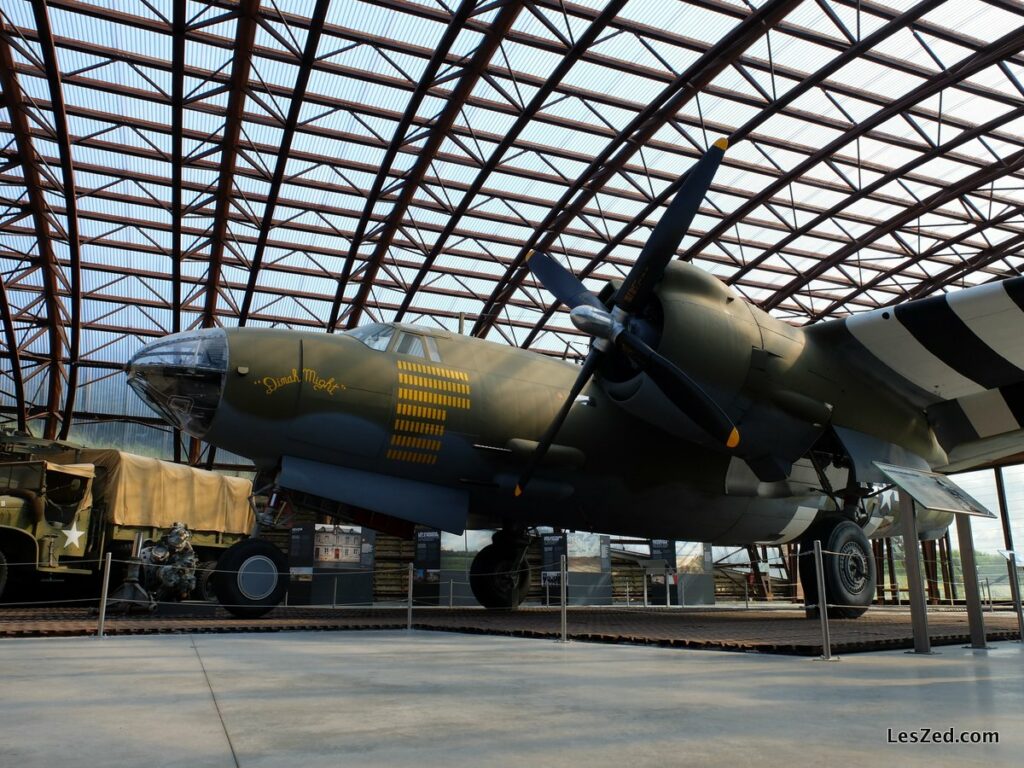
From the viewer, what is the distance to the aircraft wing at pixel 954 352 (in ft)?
33.5

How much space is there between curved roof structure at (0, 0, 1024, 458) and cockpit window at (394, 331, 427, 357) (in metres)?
10.3

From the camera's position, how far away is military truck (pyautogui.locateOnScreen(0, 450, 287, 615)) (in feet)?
34.2

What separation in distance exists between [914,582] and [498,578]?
8142 mm

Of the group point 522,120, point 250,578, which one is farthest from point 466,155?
point 250,578

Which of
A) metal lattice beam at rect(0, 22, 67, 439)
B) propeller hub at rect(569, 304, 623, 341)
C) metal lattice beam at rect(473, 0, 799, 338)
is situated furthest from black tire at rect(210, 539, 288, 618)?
metal lattice beam at rect(473, 0, 799, 338)

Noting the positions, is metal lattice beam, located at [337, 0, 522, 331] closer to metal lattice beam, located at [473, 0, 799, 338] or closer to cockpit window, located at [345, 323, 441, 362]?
metal lattice beam, located at [473, 0, 799, 338]

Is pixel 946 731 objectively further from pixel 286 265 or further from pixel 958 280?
pixel 958 280

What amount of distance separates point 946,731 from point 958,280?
114ft

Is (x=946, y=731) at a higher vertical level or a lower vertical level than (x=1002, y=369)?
lower

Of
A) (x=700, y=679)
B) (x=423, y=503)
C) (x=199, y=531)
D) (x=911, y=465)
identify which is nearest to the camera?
(x=700, y=679)

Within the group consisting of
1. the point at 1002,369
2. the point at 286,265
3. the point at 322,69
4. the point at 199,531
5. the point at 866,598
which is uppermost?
the point at 322,69

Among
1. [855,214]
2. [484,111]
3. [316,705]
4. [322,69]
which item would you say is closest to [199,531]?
[322,69]

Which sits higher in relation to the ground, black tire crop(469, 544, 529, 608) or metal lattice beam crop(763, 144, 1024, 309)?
metal lattice beam crop(763, 144, 1024, 309)

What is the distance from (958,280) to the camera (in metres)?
32.0
